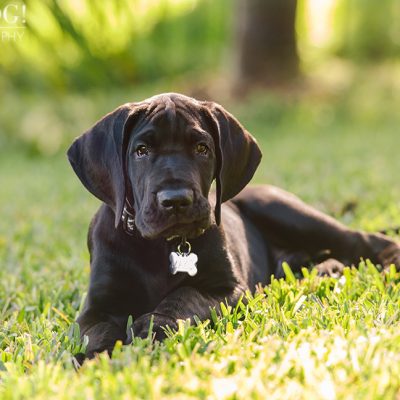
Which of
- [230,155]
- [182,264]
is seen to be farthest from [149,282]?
[230,155]

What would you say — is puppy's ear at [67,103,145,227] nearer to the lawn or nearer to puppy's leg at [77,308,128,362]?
puppy's leg at [77,308,128,362]

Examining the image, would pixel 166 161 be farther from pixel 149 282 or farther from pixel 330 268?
pixel 330 268

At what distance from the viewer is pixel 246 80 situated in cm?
1409

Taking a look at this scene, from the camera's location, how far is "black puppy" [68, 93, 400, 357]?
3.69 meters

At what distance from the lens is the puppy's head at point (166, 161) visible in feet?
12.0

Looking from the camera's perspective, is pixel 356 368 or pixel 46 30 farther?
pixel 46 30

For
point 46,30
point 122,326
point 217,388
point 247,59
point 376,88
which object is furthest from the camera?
point 376,88

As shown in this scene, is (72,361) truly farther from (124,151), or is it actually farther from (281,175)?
(281,175)

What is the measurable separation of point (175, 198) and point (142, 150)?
47cm

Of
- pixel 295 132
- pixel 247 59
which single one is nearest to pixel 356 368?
pixel 295 132

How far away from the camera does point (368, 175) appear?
8367 millimetres

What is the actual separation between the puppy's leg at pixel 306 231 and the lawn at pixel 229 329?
0.40 metres

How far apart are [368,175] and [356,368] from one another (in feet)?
18.6

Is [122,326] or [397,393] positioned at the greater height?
[397,393]
